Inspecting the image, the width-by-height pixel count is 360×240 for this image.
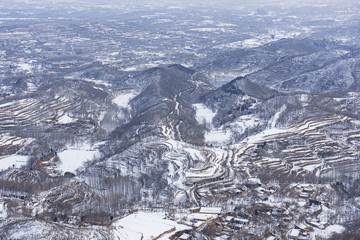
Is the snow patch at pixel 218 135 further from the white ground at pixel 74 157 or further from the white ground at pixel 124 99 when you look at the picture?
the white ground at pixel 124 99

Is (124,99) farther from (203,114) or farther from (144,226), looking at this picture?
(144,226)

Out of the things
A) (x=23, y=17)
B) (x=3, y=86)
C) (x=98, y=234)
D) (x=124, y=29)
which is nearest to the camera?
(x=98, y=234)

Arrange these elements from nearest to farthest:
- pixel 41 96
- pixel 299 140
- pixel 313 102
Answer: pixel 299 140
pixel 313 102
pixel 41 96

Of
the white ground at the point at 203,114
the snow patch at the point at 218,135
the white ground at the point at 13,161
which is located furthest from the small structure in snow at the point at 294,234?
the white ground at the point at 203,114

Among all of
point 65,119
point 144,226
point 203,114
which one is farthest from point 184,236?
point 65,119

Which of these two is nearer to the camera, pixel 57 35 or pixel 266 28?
pixel 57 35

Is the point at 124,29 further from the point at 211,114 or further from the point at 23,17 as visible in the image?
the point at 211,114

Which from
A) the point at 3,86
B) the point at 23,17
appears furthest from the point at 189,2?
the point at 3,86
